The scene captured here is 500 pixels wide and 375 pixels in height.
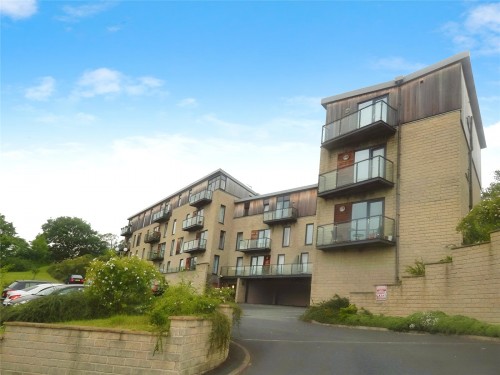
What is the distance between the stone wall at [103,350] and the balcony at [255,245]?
31576 millimetres

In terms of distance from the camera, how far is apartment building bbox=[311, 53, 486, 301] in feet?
64.2

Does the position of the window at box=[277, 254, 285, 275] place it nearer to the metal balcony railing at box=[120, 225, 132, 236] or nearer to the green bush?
the green bush

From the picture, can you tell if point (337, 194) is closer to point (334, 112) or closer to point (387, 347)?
point (334, 112)

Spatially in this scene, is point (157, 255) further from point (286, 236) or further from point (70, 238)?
point (70, 238)

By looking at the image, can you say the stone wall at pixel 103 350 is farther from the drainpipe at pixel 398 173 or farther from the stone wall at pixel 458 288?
the drainpipe at pixel 398 173

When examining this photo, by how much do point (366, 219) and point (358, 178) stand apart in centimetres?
213

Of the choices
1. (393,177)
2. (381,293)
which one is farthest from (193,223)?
(381,293)

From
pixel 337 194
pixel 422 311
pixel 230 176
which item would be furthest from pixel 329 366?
pixel 230 176

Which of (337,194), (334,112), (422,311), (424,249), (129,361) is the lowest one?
(129,361)

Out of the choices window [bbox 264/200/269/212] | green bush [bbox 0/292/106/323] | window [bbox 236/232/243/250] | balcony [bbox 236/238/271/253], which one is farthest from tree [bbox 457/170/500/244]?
window [bbox 236/232/243/250]

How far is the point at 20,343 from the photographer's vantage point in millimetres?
8750

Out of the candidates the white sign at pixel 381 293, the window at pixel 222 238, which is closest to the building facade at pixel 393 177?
the white sign at pixel 381 293

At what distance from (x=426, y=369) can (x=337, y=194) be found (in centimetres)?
1505

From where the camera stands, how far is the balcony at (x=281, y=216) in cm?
3906
